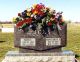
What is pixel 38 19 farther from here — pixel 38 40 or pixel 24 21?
pixel 38 40

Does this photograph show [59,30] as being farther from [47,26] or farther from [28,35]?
[28,35]

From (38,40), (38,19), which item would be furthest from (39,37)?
(38,19)

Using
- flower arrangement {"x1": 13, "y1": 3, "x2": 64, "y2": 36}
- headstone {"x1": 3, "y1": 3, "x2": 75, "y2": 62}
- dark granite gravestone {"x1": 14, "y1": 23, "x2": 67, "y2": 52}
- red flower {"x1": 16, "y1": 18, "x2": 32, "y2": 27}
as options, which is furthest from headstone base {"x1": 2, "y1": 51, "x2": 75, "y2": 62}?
red flower {"x1": 16, "y1": 18, "x2": 32, "y2": 27}

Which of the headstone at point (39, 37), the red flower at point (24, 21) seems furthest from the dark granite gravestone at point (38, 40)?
the red flower at point (24, 21)

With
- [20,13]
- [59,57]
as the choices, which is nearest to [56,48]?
[59,57]

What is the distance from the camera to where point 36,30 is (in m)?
11.6

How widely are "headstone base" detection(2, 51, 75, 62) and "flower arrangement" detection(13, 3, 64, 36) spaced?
0.97 metres

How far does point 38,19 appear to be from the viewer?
38.3ft

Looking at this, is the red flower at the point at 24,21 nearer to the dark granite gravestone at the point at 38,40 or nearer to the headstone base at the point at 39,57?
the dark granite gravestone at the point at 38,40

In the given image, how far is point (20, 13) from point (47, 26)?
131cm

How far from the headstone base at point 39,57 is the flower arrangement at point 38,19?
0.97 meters

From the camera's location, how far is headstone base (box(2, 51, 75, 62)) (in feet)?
37.9

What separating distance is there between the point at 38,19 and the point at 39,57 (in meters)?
1.65

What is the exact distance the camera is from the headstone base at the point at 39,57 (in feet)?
37.9
